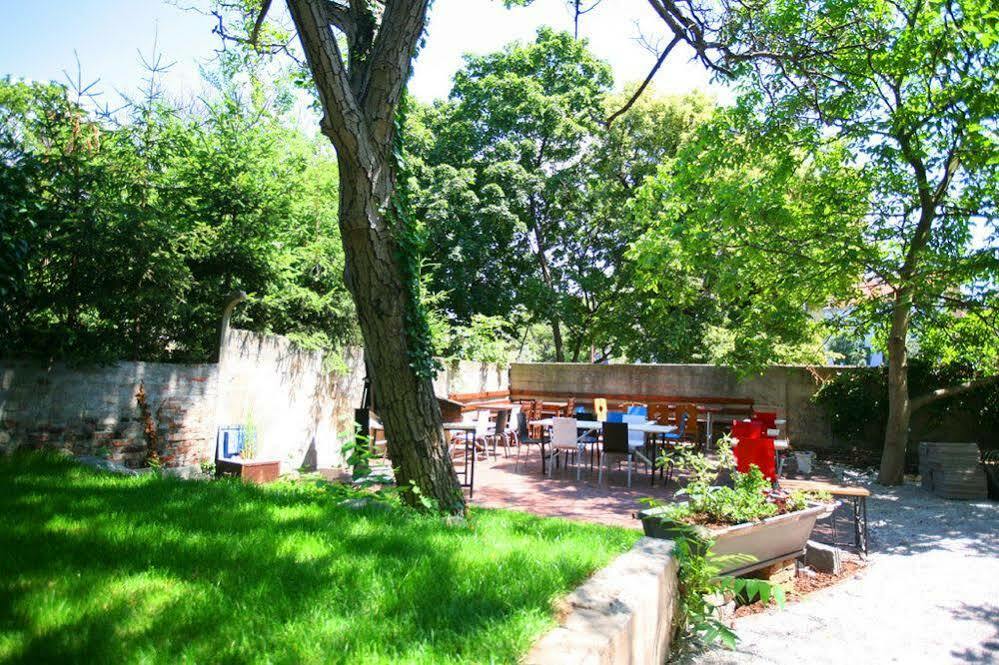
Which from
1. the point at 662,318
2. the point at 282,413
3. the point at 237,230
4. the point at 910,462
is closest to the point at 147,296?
the point at 237,230

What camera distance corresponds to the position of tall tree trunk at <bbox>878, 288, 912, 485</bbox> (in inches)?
379

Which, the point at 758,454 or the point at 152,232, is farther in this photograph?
the point at 758,454

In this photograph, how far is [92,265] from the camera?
227 inches

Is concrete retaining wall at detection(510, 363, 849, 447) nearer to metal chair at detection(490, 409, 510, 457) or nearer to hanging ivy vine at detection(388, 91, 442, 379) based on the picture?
metal chair at detection(490, 409, 510, 457)

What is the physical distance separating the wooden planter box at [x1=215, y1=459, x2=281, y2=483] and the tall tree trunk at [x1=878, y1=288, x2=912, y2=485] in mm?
8854

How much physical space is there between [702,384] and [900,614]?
392 inches

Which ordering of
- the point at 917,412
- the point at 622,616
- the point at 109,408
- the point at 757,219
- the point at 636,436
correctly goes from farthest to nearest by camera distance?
the point at 917,412 → the point at 636,436 → the point at 757,219 → the point at 109,408 → the point at 622,616

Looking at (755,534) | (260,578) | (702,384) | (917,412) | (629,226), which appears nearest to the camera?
(260,578)

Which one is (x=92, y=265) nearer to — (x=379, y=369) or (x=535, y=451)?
(x=379, y=369)

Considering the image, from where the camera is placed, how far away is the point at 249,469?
659cm

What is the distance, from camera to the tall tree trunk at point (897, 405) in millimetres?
9617

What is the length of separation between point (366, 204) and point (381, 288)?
0.56 meters

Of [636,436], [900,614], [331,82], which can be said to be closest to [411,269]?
[331,82]

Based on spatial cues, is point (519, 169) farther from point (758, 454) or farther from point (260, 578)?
point (260, 578)
